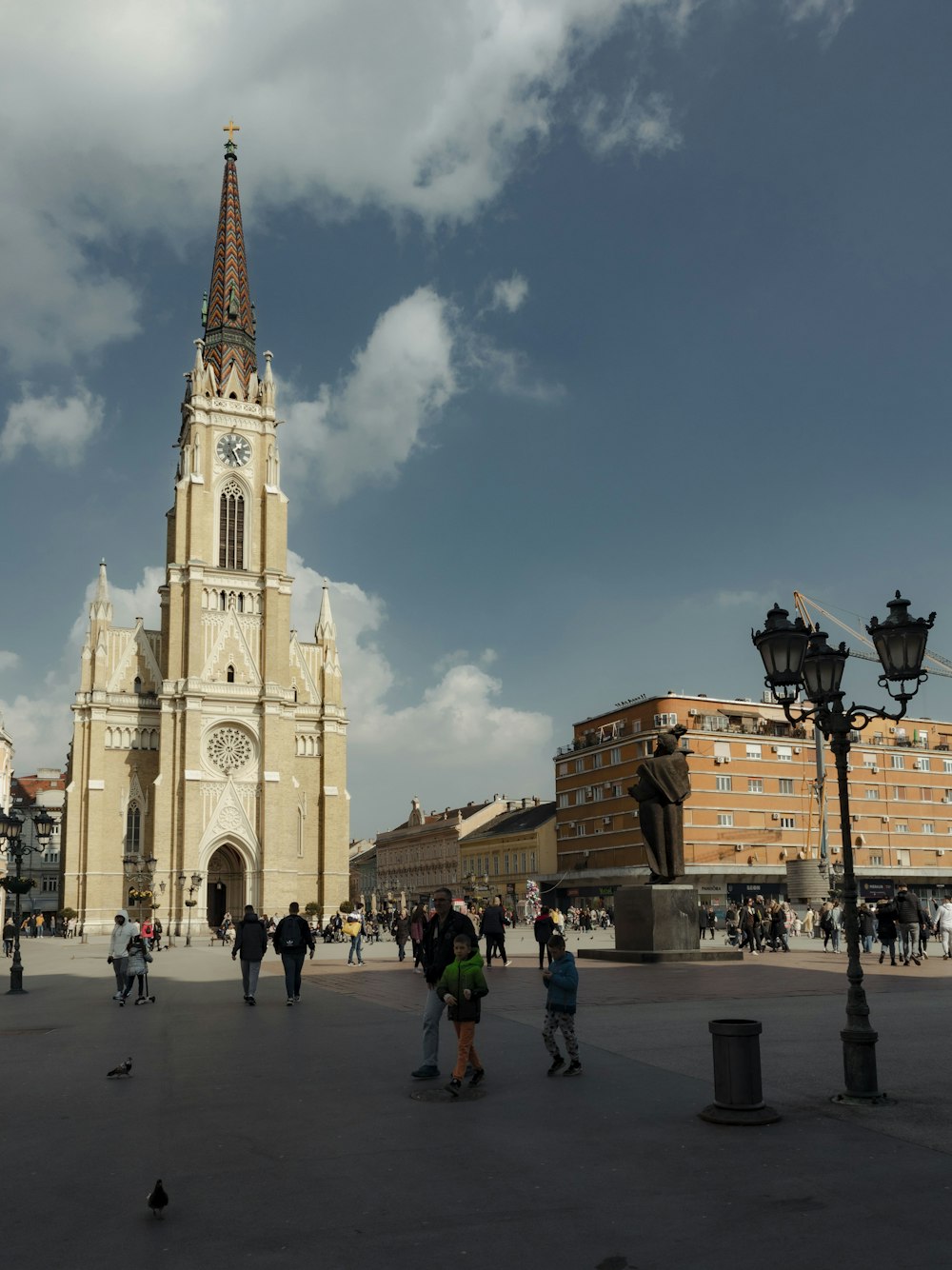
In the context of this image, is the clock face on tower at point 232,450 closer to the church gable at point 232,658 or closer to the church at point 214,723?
the church at point 214,723

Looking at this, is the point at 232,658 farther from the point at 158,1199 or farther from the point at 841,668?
the point at 158,1199

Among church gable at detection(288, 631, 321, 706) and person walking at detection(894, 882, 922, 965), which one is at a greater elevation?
church gable at detection(288, 631, 321, 706)

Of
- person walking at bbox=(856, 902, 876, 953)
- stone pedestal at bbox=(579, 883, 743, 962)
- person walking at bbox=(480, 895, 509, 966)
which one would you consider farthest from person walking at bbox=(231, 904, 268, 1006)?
person walking at bbox=(856, 902, 876, 953)

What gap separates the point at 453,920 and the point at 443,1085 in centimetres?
145

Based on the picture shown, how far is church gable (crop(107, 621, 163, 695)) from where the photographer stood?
6644cm

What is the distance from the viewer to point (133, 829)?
64.1 meters

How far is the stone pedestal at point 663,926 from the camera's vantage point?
22188mm

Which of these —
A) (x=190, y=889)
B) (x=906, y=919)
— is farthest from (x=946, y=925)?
(x=190, y=889)

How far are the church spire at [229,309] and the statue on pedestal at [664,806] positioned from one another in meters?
56.5

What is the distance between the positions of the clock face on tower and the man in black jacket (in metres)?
62.4

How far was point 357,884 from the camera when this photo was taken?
13012 cm

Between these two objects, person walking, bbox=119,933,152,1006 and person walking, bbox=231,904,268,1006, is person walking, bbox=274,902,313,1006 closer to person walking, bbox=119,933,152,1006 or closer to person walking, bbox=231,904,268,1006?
person walking, bbox=231,904,268,1006

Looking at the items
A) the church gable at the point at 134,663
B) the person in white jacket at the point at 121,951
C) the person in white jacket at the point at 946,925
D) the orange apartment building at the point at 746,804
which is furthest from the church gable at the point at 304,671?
the person in white jacket at the point at 121,951

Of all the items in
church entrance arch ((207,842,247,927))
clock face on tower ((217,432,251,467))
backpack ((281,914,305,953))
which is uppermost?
clock face on tower ((217,432,251,467))
